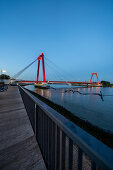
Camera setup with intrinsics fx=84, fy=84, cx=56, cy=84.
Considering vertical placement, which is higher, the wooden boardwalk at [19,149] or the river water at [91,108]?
the wooden boardwalk at [19,149]

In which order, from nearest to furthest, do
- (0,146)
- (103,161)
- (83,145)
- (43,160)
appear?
1. (103,161)
2. (83,145)
3. (43,160)
4. (0,146)

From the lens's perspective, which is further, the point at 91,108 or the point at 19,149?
the point at 91,108

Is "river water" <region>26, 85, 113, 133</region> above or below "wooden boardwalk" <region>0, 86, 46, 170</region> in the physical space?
below

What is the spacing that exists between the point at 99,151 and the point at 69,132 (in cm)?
29

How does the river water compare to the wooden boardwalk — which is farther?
the river water

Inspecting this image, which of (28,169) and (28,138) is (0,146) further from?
(28,169)

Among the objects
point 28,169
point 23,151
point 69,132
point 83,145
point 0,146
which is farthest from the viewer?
point 0,146

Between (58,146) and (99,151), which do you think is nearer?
(99,151)

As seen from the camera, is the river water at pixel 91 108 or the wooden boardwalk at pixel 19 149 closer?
the wooden boardwalk at pixel 19 149

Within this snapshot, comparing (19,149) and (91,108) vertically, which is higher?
(19,149)

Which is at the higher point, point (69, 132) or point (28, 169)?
point (69, 132)

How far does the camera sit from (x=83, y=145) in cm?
63

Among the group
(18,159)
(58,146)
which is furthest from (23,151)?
(58,146)

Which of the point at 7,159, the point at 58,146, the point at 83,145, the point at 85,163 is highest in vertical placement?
the point at 83,145
